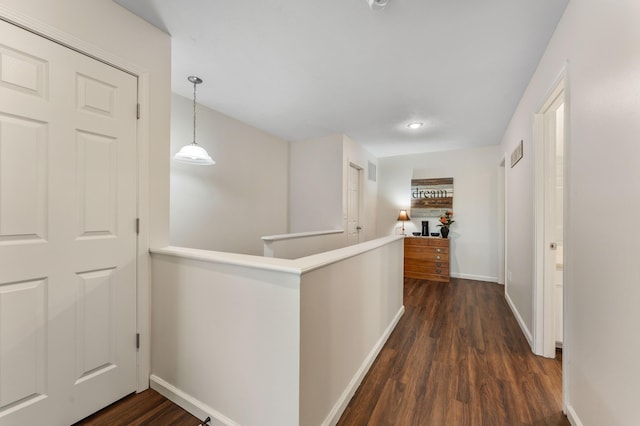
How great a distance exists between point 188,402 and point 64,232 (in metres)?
1.21

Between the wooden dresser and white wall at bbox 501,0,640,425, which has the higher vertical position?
white wall at bbox 501,0,640,425

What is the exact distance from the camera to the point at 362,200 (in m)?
4.89

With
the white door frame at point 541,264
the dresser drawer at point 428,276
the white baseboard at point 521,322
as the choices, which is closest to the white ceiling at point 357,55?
the white door frame at point 541,264

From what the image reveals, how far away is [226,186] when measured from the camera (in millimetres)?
3408

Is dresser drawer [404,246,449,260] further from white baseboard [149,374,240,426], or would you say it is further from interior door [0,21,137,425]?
interior door [0,21,137,425]

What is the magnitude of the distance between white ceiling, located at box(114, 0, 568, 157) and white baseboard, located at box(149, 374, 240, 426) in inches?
95.3

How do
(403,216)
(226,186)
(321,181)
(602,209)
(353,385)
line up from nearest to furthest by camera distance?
(602,209)
(353,385)
(226,186)
(321,181)
(403,216)

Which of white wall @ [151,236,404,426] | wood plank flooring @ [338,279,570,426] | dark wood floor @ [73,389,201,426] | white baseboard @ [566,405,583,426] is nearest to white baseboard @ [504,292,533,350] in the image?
wood plank flooring @ [338,279,570,426]

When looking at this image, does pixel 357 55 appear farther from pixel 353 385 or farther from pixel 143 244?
pixel 353 385

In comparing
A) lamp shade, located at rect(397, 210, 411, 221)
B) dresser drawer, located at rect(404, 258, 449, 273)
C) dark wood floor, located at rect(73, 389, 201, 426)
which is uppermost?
lamp shade, located at rect(397, 210, 411, 221)

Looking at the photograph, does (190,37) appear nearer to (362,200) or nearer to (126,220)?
(126,220)

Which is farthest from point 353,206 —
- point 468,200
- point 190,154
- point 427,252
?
point 190,154

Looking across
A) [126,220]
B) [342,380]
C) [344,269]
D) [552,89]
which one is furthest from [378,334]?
[552,89]

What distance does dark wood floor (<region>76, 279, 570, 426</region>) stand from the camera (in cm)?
149
